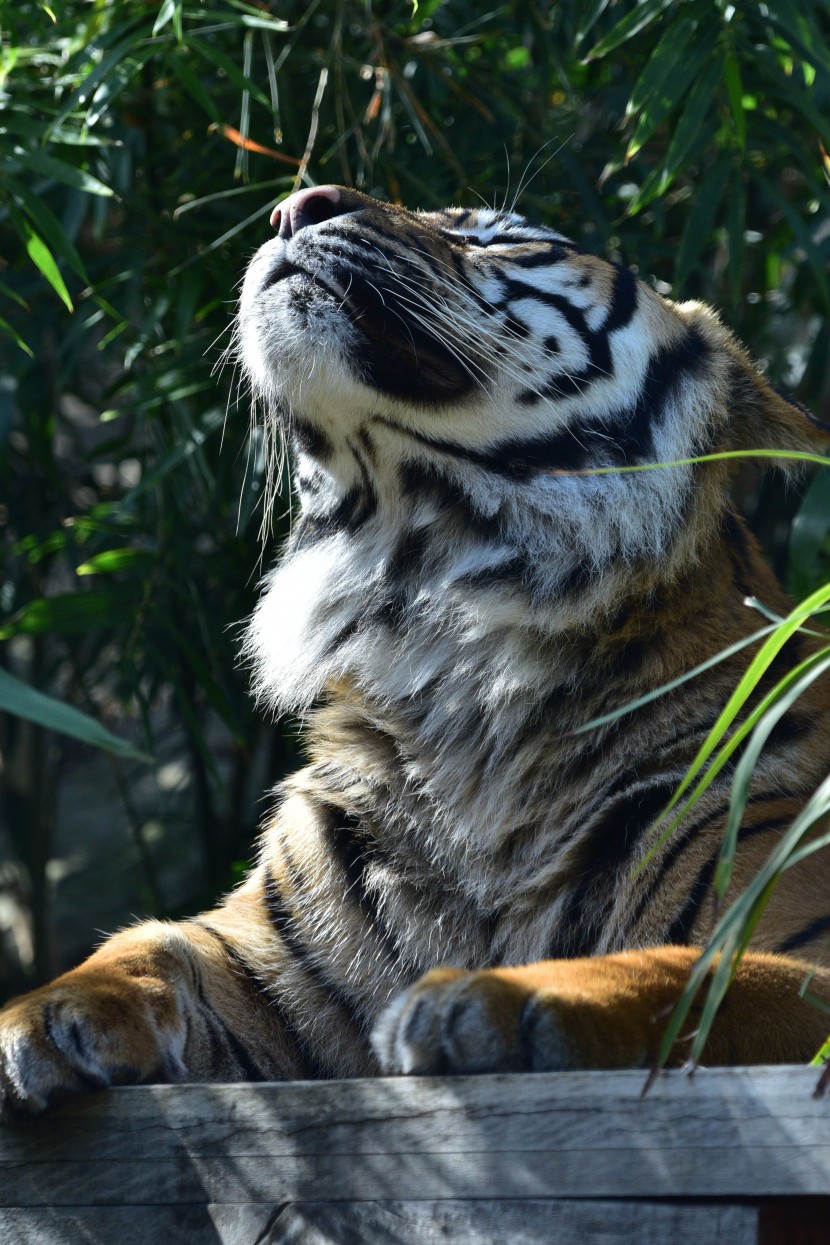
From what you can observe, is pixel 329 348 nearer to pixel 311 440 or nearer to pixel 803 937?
pixel 311 440

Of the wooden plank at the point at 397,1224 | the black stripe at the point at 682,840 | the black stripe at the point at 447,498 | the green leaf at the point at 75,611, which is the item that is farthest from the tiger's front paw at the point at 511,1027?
the green leaf at the point at 75,611

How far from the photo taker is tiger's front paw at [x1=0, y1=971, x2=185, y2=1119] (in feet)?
4.44

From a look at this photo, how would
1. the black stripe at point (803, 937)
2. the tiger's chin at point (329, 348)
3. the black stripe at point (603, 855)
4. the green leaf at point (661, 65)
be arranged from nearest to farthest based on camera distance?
the black stripe at point (803, 937) → the black stripe at point (603, 855) → the tiger's chin at point (329, 348) → the green leaf at point (661, 65)

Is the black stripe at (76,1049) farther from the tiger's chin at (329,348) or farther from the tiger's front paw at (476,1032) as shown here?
the tiger's chin at (329,348)

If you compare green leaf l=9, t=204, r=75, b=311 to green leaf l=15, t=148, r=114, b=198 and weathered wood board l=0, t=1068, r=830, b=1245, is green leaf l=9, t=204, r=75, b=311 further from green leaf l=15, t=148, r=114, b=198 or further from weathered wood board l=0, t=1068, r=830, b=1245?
weathered wood board l=0, t=1068, r=830, b=1245

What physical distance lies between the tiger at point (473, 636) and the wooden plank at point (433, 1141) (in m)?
0.30

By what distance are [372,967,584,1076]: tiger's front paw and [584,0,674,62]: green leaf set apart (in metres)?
1.70

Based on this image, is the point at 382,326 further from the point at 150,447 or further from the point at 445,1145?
the point at 150,447

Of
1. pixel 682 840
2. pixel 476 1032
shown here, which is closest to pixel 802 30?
pixel 682 840

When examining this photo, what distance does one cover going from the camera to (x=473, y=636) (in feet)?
6.42

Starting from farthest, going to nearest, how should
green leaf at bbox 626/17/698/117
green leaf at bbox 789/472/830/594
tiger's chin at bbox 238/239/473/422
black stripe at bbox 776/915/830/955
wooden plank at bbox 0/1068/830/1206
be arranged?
green leaf at bbox 626/17/698/117
green leaf at bbox 789/472/830/594
tiger's chin at bbox 238/239/473/422
black stripe at bbox 776/915/830/955
wooden plank at bbox 0/1068/830/1206

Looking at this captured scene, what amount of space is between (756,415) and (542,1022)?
120 centimetres

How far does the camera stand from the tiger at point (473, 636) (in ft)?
5.86

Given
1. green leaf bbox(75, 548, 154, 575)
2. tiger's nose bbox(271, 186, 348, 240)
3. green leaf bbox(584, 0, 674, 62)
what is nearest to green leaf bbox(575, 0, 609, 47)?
green leaf bbox(584, 0, 674, 62)
